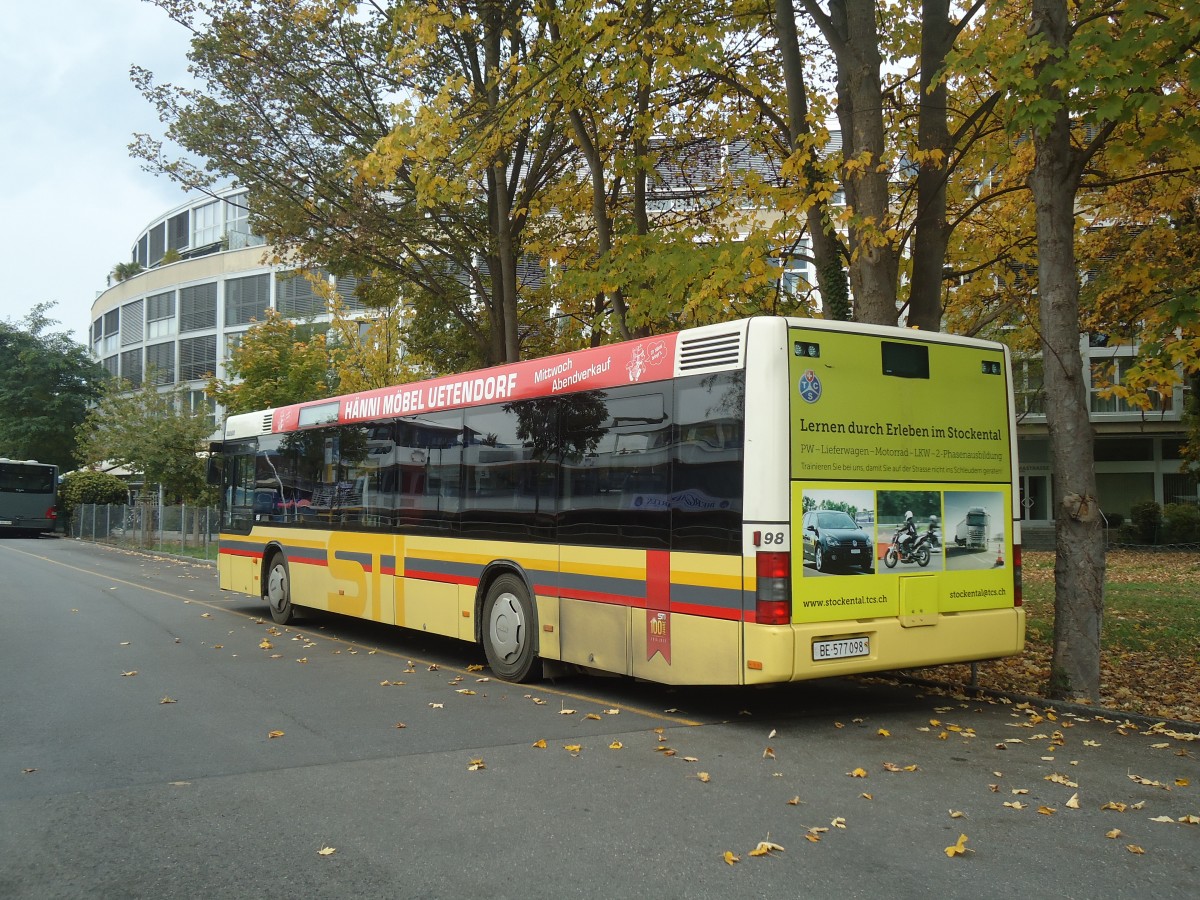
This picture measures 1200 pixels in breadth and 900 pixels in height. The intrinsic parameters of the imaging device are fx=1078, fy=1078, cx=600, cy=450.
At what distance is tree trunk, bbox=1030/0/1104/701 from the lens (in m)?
8.77

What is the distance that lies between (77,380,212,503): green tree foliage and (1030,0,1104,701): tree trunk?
31616 millimetres

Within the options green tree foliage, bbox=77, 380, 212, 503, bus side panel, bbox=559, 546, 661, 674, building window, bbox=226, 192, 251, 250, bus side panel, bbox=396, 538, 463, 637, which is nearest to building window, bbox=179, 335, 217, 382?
building window, bbox=226, 192, 251, 250

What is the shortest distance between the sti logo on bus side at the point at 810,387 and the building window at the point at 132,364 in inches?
2582

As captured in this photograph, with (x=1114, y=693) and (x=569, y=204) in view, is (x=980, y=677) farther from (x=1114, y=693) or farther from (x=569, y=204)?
(x=569, y=204)

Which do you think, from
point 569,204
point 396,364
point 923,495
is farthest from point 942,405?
point 396,364

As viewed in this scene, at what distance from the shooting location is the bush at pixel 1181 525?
35041mm

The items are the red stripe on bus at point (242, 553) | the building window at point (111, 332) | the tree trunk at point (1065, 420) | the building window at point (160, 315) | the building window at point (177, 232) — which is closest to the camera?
the tree trunk at point (1065, 420)

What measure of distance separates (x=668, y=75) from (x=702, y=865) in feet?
33.4

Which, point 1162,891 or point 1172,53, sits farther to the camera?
point 1172,53

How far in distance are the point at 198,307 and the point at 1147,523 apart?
50.1m

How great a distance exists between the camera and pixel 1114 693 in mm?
9711

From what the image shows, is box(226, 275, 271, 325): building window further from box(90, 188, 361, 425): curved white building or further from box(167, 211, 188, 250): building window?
box(167, 211, 188, 250): building window

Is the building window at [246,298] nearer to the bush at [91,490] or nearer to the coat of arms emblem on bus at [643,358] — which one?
the bush at [91,490]

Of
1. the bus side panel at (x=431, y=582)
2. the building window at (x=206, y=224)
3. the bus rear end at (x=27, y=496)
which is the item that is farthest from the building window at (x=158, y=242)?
the bus side panel at (x=431, y=582)
